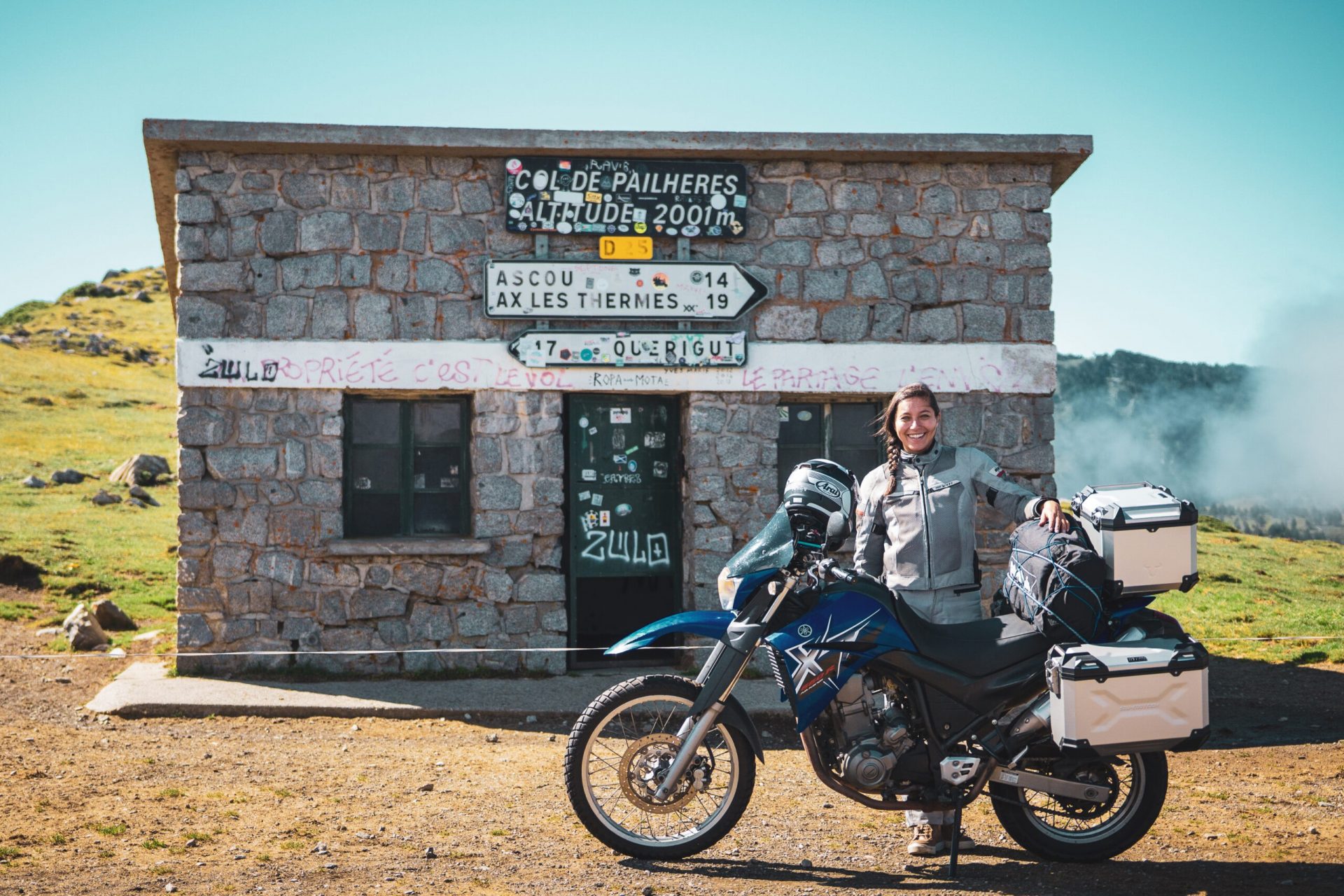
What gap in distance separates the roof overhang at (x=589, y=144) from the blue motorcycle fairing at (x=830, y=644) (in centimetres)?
491

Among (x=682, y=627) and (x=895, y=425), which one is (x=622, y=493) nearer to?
(x=895, y=425)

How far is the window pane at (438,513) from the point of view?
8.10 m

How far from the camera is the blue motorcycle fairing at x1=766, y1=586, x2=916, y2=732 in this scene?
3.88 metres

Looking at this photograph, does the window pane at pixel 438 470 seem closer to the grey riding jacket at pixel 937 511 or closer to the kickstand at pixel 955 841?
the grey riding jacket at pixel 937 511

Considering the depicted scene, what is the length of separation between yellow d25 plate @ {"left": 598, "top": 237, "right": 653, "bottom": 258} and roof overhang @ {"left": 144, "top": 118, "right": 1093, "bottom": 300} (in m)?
0.62

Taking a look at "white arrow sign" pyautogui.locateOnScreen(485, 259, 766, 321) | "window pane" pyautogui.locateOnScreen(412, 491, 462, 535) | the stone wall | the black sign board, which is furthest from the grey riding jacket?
"window pane" pyautogui.locateOnScreen(412, 491, 462, 535)

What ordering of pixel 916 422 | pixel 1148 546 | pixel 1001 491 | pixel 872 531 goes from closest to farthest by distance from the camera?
1. pixel 1148 546
2. pixel 1001 491
3. pixel 916 422
4. pixel 872 531

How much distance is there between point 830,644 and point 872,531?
2.18 feet

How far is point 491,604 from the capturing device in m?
7.93

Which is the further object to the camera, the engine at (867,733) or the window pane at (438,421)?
the window pane at (438,421)

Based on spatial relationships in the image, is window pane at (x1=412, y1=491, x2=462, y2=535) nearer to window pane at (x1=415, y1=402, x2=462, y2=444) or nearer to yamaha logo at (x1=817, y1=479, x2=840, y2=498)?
window pane at (x1=415, y1=402, x2=462, y2=444)

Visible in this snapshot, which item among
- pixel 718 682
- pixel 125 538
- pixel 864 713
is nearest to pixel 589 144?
pixel 718 682

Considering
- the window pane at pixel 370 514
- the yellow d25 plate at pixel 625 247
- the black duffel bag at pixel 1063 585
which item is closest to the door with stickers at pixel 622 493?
the yellow d25 plate at pixel 625 247

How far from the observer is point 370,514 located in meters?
8.05
